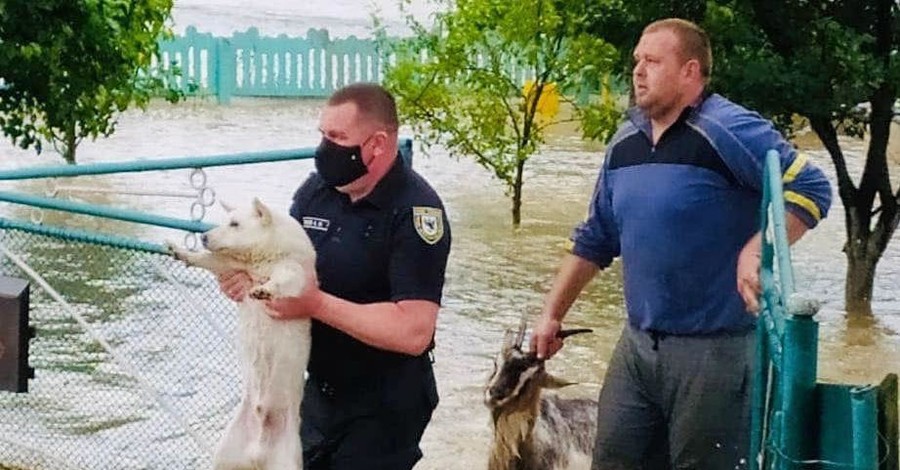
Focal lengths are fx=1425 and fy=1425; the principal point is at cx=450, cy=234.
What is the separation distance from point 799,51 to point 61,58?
422 centimetres

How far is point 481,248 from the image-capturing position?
11352 millimetres

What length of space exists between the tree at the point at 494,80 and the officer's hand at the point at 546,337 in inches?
267

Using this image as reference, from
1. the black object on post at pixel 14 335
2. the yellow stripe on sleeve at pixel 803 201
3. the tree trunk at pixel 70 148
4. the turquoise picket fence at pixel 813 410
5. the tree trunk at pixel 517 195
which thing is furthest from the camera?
the tree trunk at pixel 517 195

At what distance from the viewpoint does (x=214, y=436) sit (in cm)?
605

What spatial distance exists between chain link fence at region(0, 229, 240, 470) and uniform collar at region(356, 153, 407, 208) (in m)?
1.92

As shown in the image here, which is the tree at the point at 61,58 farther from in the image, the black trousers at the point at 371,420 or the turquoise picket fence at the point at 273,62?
the turquoise picket fence at the point at 273,62

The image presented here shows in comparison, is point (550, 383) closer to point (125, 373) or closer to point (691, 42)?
point (691, 42)

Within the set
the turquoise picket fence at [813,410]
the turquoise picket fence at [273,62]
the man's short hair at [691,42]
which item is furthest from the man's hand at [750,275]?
the turquoise picket fence at [273,62]

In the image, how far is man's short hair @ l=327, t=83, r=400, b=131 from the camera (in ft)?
11.8

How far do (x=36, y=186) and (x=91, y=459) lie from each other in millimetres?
7395

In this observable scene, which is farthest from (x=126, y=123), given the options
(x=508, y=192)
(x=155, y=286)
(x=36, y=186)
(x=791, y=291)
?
(x=791, y=291)

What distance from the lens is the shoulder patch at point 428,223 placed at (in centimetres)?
354

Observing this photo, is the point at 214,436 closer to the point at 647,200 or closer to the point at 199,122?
the point at 647,200

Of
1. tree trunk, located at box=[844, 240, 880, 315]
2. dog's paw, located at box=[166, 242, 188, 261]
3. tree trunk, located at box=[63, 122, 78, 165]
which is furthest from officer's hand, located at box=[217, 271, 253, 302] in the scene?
tree trunk, located at box=[63, 122, 78, 165]
